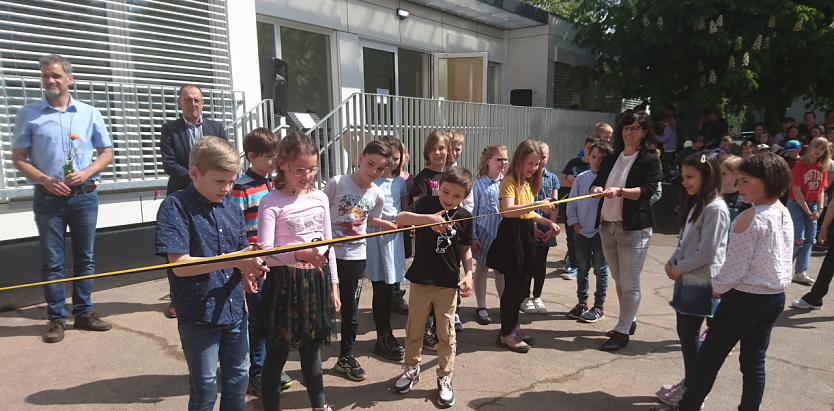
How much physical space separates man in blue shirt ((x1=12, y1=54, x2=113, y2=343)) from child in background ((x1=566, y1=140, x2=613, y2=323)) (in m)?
4.23

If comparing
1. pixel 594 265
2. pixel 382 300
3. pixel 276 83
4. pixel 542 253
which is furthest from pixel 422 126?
pixel 382 300

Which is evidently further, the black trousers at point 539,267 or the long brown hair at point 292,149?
the black trousers at point 539,267

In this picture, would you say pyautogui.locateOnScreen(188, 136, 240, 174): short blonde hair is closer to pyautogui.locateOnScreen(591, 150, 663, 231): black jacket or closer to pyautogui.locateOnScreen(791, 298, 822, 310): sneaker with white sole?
pyautogui.locateOnScreen(591, 150, 663, 231): black jacket

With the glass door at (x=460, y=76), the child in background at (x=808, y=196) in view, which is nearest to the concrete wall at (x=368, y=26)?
the glass door at (x=460, y=76)

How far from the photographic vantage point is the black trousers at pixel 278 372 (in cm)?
248

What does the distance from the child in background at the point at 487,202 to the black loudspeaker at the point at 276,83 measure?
11.8 feet

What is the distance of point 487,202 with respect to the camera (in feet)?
13.7

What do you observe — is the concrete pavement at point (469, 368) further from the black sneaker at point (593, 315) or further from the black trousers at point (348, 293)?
the black trousers at point (348, 293)

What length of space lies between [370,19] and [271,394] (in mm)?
7811

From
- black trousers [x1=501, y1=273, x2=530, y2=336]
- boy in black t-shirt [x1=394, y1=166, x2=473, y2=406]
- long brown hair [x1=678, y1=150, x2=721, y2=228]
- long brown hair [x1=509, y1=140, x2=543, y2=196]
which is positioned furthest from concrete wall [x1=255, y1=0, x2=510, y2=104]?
long brown hair [x1=678, y1=150, x2=721, y2=228]

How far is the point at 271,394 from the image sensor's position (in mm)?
2516

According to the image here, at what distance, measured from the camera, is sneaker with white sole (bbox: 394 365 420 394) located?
10.1 feet

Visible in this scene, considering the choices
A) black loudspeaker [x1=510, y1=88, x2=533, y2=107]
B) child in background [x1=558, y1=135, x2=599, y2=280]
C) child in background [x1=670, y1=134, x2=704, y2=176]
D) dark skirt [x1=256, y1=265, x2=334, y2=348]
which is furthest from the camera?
black loudspeaker [x1=510, y1=88, x2=533, y2=107]

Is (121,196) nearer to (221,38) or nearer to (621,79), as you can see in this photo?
(221,38)
